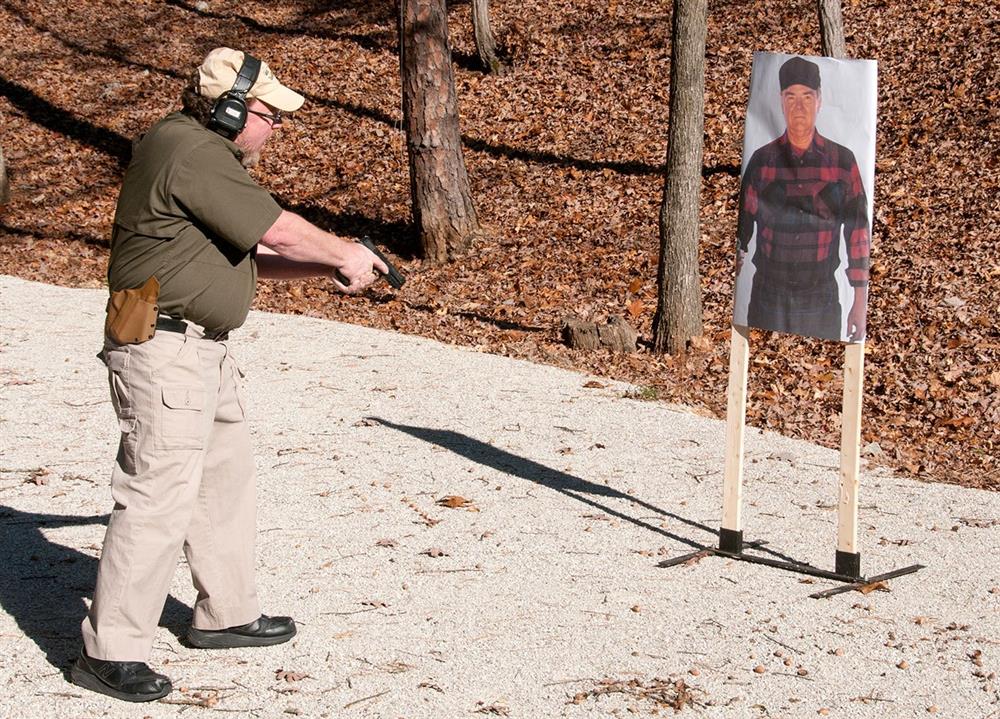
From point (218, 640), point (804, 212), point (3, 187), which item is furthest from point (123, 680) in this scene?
point (3, 187)

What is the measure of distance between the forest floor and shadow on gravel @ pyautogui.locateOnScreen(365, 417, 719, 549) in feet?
6.49

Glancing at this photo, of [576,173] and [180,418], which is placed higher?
[576,173]

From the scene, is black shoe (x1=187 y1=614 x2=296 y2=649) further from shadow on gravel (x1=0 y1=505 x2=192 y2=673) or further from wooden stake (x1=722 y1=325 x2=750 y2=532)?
wooden stake (x1=722 y1=325 x2=750 y2=532)

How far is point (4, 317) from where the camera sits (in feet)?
36.2

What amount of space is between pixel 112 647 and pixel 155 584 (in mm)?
275

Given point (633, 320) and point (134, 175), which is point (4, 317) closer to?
point (633, 320)

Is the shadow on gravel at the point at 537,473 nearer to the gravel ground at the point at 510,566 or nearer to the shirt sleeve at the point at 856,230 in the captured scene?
the gravel ground at the point at 510,566

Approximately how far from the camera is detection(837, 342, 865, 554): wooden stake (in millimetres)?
5742

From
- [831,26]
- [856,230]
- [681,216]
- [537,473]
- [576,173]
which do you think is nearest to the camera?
[856,230]

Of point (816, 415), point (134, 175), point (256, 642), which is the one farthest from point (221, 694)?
point (816, 415)

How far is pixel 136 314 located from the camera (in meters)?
4.01

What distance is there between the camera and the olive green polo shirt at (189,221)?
3.97 meters

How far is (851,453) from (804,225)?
1.16 m

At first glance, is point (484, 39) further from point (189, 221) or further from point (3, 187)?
point (189, 221)
